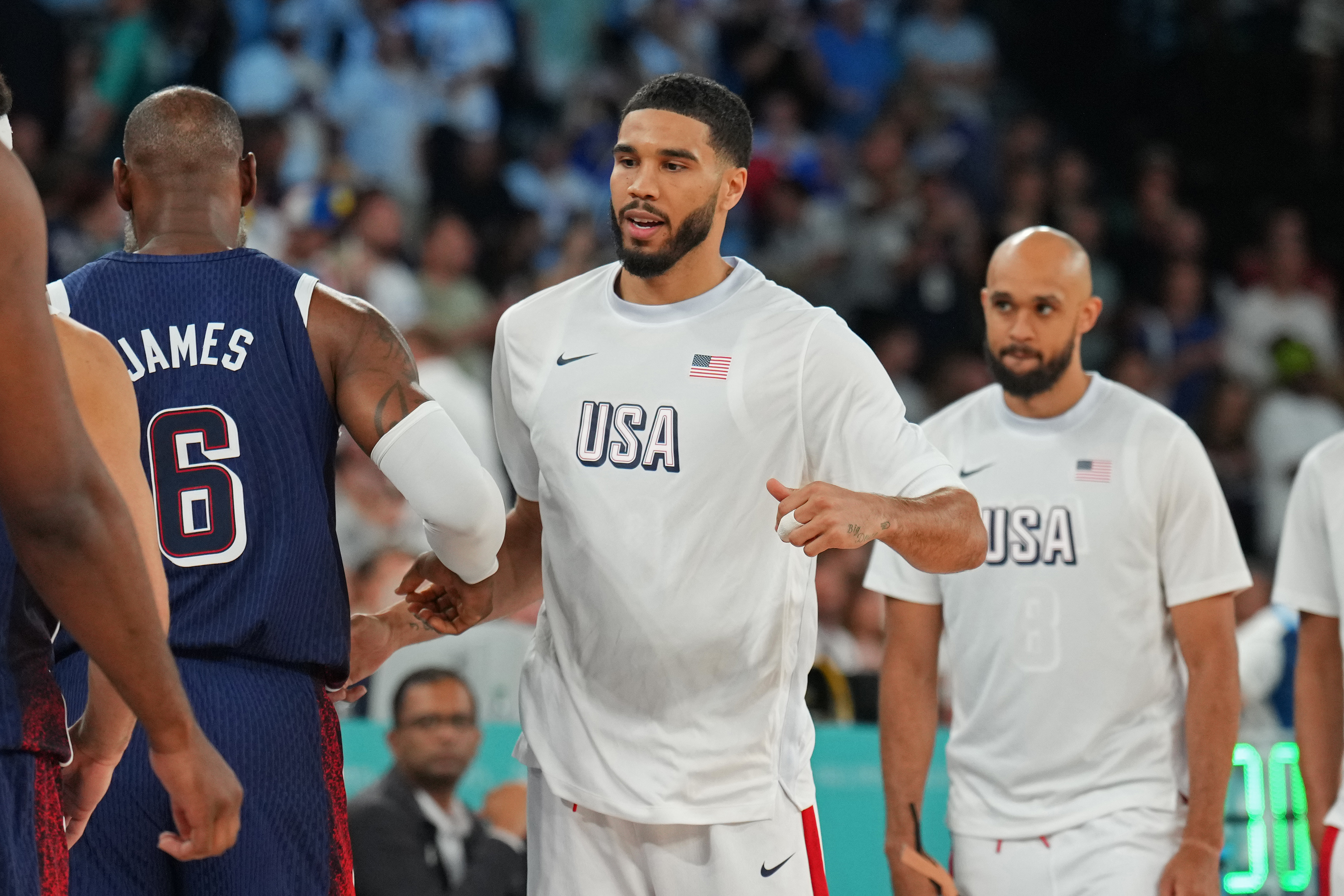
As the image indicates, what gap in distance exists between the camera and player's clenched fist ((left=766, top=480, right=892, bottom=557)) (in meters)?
3.44

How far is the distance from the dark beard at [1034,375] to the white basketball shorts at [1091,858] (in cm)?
129

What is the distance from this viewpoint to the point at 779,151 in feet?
43.2

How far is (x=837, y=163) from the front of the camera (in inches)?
532

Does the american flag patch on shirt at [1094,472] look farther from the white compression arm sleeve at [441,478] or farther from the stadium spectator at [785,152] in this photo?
the stadium spectator at [785,152]

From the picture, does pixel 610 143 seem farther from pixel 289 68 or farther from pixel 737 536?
pixel 737 536

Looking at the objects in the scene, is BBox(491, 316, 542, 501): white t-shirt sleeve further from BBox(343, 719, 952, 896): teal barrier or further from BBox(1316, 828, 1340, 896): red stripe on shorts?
BBox(1316, 828, 1340, 896): red stripe on shorts

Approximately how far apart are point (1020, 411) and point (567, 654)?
1.90 metres

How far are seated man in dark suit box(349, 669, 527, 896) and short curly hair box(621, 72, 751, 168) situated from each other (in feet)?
9.00

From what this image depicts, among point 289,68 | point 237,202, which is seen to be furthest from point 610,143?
point 237,202

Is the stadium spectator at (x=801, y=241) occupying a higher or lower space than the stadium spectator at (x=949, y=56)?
lower

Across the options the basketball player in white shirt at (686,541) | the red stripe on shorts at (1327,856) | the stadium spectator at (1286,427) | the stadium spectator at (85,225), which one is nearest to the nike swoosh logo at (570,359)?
the basketball player in white shirt at (686,541)

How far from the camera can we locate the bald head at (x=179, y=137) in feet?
12.8

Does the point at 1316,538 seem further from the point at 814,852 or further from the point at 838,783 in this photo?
the point at 838,783

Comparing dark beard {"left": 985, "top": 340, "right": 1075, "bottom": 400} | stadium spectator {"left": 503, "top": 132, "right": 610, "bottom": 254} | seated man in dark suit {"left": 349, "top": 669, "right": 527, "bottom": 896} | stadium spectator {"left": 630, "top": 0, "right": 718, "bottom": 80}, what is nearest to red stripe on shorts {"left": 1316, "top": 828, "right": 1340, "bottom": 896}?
dark beard {"left": 985, "top": 340, "right": 1075, "bottom": 400}
